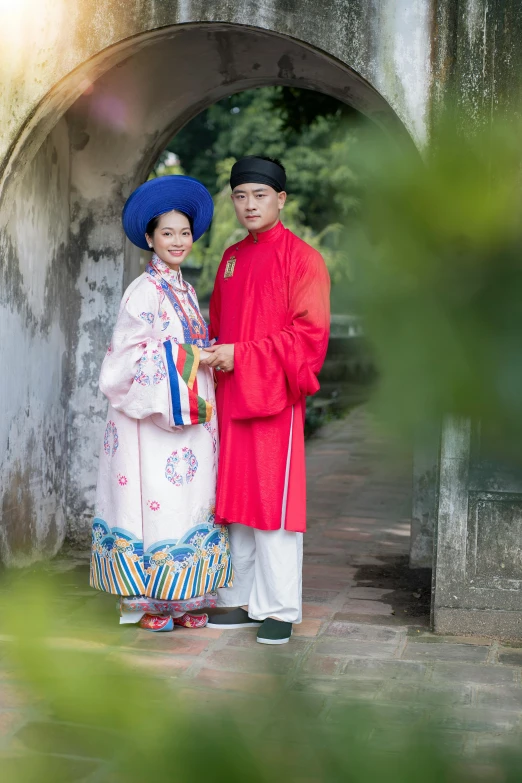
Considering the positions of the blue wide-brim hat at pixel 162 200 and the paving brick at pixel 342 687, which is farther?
the blue wide-brim hat at pixel 162 200

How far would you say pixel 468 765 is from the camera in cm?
74

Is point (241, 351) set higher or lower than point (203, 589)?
higher

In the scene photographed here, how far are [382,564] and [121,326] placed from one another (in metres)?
2.02

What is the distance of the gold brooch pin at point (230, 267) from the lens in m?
3.89

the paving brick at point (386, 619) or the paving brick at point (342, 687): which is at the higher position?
the paving brick at point (342, 687)

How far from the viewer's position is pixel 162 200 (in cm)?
371

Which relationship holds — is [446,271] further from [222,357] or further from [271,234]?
[271,234]

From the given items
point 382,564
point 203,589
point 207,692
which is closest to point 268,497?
point 203,589

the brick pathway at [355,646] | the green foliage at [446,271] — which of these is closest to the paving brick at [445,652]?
the brick pathway at [355,646]

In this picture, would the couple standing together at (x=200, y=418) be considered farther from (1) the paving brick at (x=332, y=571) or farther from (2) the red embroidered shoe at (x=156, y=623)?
(1) the paving brick at (x=332, y=571)

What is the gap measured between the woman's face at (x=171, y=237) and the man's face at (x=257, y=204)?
0.22 metres

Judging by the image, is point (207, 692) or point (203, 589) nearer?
point (207, 692)

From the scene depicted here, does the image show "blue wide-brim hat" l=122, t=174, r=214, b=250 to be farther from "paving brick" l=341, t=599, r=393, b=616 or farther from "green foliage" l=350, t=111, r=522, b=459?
"green foliage" l=350, t=111, r=522, b=459

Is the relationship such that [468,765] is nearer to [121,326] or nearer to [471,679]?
[471,679]
